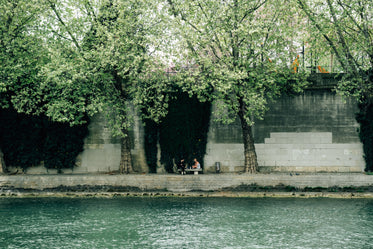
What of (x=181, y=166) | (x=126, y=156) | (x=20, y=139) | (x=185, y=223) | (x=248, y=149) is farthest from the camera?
(x=20, y=139)

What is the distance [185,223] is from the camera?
17906mm

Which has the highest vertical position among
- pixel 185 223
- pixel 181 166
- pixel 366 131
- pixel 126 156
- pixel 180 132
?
pixel 180 132

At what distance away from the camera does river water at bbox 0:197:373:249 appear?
15268mm

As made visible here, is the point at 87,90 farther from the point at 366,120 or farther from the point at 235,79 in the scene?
the point at 366,120

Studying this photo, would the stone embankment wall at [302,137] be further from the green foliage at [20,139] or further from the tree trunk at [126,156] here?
the green foliage at [20,139]

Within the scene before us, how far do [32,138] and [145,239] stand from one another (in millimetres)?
15383

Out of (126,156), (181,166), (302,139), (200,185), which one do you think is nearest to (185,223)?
(200,185)

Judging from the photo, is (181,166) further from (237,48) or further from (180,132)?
(237,48)

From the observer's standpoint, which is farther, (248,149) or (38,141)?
(38,141)

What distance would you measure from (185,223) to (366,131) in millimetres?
14724

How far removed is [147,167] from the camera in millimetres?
28625

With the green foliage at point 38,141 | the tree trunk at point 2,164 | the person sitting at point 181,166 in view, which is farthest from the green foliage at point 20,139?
the person sitting at point 181,166

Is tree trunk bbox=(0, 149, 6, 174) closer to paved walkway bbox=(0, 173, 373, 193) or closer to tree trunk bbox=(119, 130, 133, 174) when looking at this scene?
paved walkway bbox=(0, 173, 373, 193)

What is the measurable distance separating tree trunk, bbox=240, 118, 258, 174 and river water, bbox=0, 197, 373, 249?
10.1 feet
